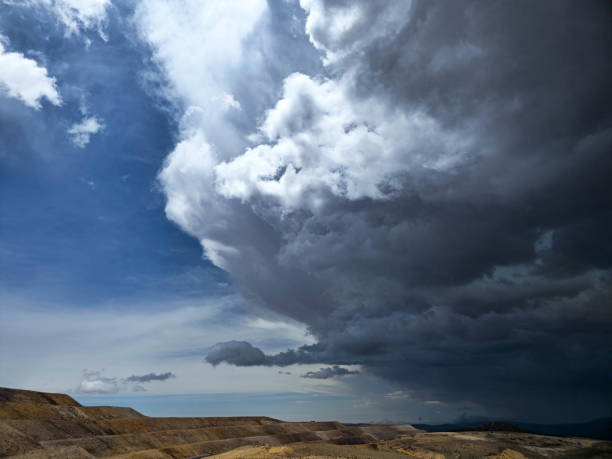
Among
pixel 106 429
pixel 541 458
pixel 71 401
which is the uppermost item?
pixel 71 401

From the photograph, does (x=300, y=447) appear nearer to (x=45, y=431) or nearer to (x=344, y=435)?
(x=45, y=431)

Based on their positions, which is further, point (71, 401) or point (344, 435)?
point (344, 435)

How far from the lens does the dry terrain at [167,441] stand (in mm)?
69500

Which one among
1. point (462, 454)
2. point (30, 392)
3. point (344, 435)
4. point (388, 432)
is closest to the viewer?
point (462, 454)

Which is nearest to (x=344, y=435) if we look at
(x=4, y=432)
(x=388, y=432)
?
(x=388, y=432)

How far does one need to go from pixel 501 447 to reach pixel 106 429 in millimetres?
90321

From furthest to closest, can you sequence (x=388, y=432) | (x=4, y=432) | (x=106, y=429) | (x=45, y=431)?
A: (x=388, y=432)
(x=106, y=429)
(x=45, y=431)
(x=4, y=432)

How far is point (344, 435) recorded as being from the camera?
480ft

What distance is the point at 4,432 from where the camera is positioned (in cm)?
6612

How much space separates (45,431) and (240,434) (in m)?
55.7

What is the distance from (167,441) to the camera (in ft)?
320

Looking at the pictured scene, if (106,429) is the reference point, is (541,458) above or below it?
below

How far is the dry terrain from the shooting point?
228 feet

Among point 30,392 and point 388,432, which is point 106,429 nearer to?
point 30,392
